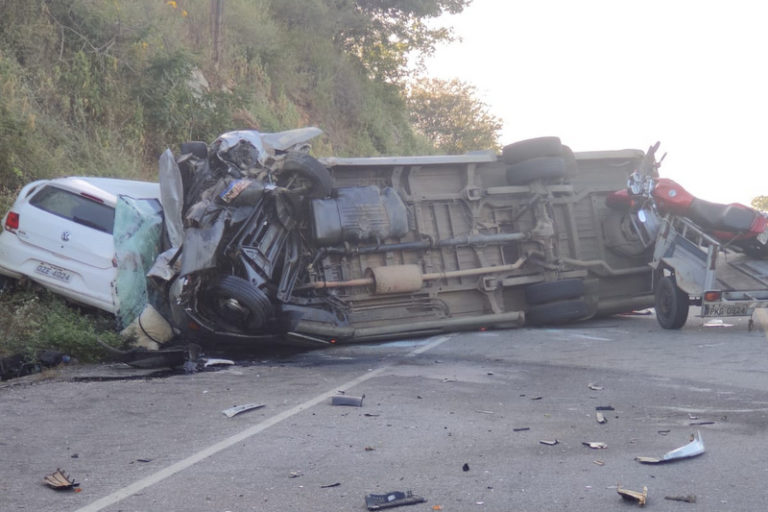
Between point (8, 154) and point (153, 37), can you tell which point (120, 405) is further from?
point (153, 37)

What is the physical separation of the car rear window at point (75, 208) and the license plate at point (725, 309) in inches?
277

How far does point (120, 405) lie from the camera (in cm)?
732

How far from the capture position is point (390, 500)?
4.66 metres

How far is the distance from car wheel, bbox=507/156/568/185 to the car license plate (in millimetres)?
6174

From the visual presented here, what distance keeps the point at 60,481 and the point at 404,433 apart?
89.1 inches

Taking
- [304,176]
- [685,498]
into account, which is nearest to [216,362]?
[304,176]

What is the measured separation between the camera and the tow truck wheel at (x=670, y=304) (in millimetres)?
11938

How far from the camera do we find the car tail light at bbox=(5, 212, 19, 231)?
10758mm

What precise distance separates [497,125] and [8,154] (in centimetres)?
3787

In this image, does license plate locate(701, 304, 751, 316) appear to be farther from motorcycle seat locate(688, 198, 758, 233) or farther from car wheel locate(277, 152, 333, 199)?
car wheel locate(277, 152, 333, 199)

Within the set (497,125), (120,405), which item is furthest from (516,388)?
(497,125)

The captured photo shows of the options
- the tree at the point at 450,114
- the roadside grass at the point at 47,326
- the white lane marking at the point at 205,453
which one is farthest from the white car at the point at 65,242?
the tree at the point at 450,114

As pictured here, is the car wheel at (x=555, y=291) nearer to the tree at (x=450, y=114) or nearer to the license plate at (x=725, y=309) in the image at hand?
the license plate at (x=725, y=309)

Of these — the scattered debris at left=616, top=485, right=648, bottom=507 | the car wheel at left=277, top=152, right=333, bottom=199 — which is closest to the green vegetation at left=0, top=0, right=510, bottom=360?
the car wheel at left=277, top=152, right=333, bottom=199
